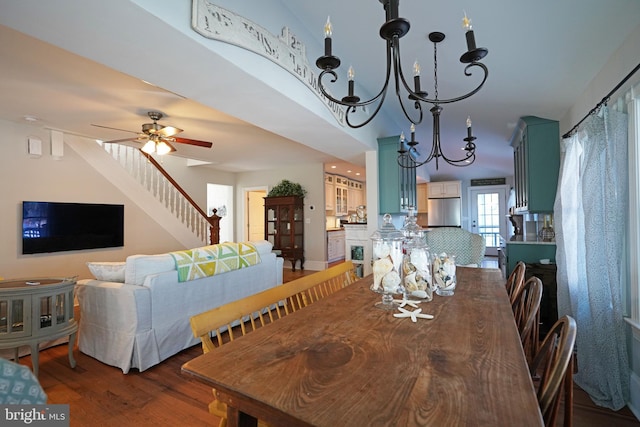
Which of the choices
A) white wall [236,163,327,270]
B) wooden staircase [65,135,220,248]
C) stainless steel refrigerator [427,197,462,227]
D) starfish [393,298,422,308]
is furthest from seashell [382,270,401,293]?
stainless steel refrigerator [427,197,462,227]

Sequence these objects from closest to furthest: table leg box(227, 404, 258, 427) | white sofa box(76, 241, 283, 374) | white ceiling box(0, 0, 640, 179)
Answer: table leg box(227, 404, 258, 427)
white ceiling box(0, 0, 640, 179)
white sofa box(76, 241, 283, 374)

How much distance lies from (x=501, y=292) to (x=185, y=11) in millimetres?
2296

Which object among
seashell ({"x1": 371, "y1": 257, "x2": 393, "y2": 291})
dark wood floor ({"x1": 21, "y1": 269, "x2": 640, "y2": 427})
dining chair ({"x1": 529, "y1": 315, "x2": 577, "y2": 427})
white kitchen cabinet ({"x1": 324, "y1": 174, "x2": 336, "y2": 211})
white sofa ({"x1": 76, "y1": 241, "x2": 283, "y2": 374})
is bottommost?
dark wood floor ({"x1": 21, "y1": 269, "x2": 640, "y2": 427})

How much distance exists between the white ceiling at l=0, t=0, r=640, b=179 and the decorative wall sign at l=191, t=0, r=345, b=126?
7cm

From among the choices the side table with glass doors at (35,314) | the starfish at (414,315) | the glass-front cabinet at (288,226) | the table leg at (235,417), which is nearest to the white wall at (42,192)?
the side table with glass doors at (35,314)

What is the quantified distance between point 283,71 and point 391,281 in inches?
65.2

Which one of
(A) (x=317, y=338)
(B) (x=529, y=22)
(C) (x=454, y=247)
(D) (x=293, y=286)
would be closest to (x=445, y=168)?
(C) (x=454, y=247)

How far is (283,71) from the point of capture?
2119mm

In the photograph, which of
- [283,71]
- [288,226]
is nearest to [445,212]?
[288,226]

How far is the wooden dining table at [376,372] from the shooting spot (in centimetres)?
67

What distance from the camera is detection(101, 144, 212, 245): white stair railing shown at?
506cm

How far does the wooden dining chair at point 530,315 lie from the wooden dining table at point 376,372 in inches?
3.7

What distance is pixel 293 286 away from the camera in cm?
173

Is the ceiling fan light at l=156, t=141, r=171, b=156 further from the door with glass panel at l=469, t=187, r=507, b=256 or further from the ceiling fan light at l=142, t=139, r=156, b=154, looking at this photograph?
the door with glass panel at l=469, t=187, r=507, b=256
